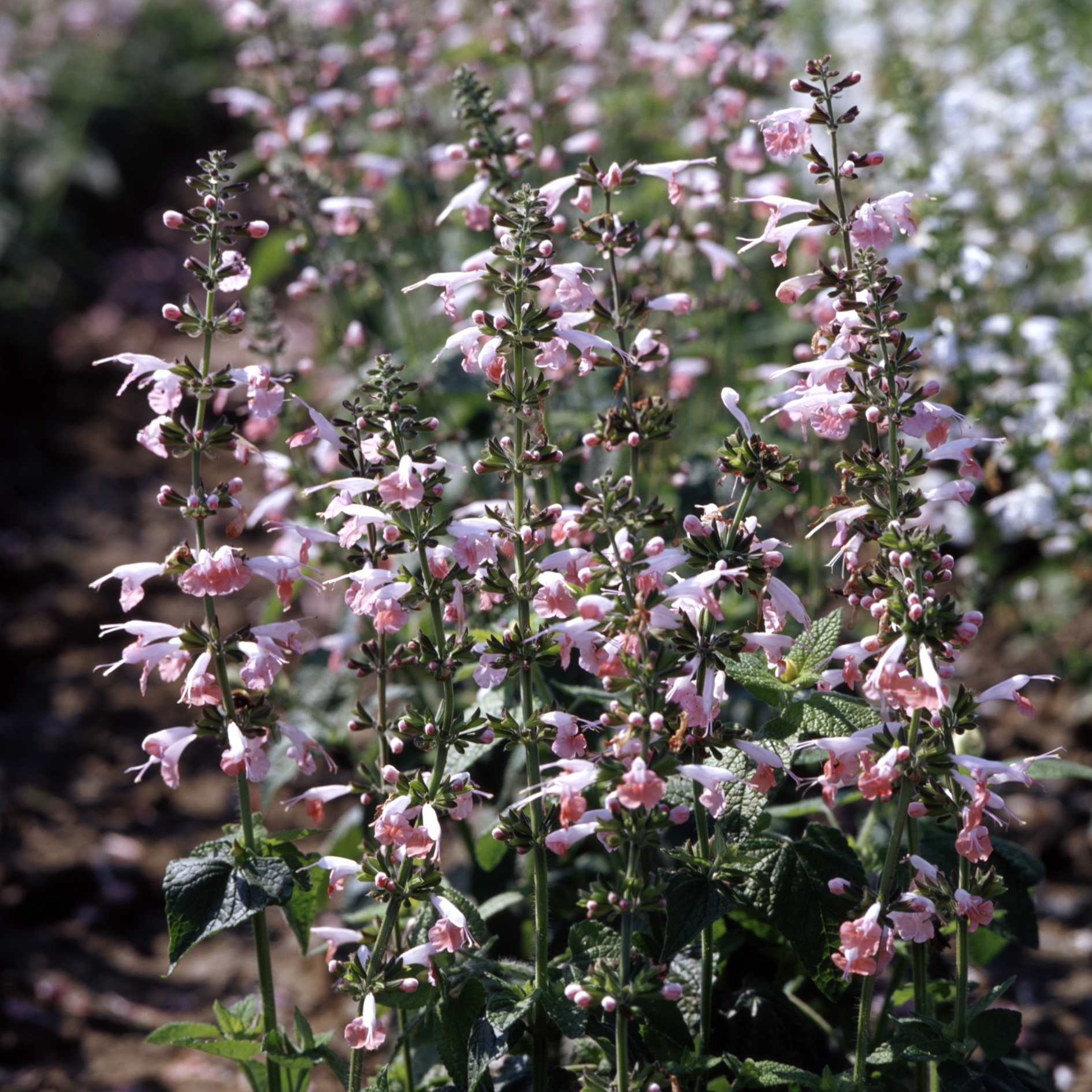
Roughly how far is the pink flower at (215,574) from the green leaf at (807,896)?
1.02 m

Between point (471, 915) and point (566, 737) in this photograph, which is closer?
point (566, 737)

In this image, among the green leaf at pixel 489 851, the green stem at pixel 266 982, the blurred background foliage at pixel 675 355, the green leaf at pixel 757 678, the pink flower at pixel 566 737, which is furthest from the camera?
the blurred background foliage at pixel 675 355

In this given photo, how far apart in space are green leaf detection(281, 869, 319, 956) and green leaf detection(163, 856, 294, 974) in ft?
0.66

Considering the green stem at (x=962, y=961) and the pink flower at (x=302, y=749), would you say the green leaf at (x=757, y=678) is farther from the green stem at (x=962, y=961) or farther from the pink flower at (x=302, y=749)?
the pink flower at (x=302, y=749)

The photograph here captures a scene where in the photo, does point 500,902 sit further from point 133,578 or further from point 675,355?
point 675,355

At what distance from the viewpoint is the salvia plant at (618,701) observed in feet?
5.86

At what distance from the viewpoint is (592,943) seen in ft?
6.77

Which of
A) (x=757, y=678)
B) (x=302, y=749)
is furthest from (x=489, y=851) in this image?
(x=757, y=678)

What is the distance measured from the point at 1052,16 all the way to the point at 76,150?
704cm

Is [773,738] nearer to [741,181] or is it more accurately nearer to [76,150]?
[741,181]

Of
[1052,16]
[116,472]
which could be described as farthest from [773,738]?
[1052,16]

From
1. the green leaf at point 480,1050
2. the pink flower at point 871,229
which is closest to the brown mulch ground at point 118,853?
the green leaf at point 480,1050

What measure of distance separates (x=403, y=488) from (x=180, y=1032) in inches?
47.1

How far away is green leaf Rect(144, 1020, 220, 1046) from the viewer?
2125 millimetres
